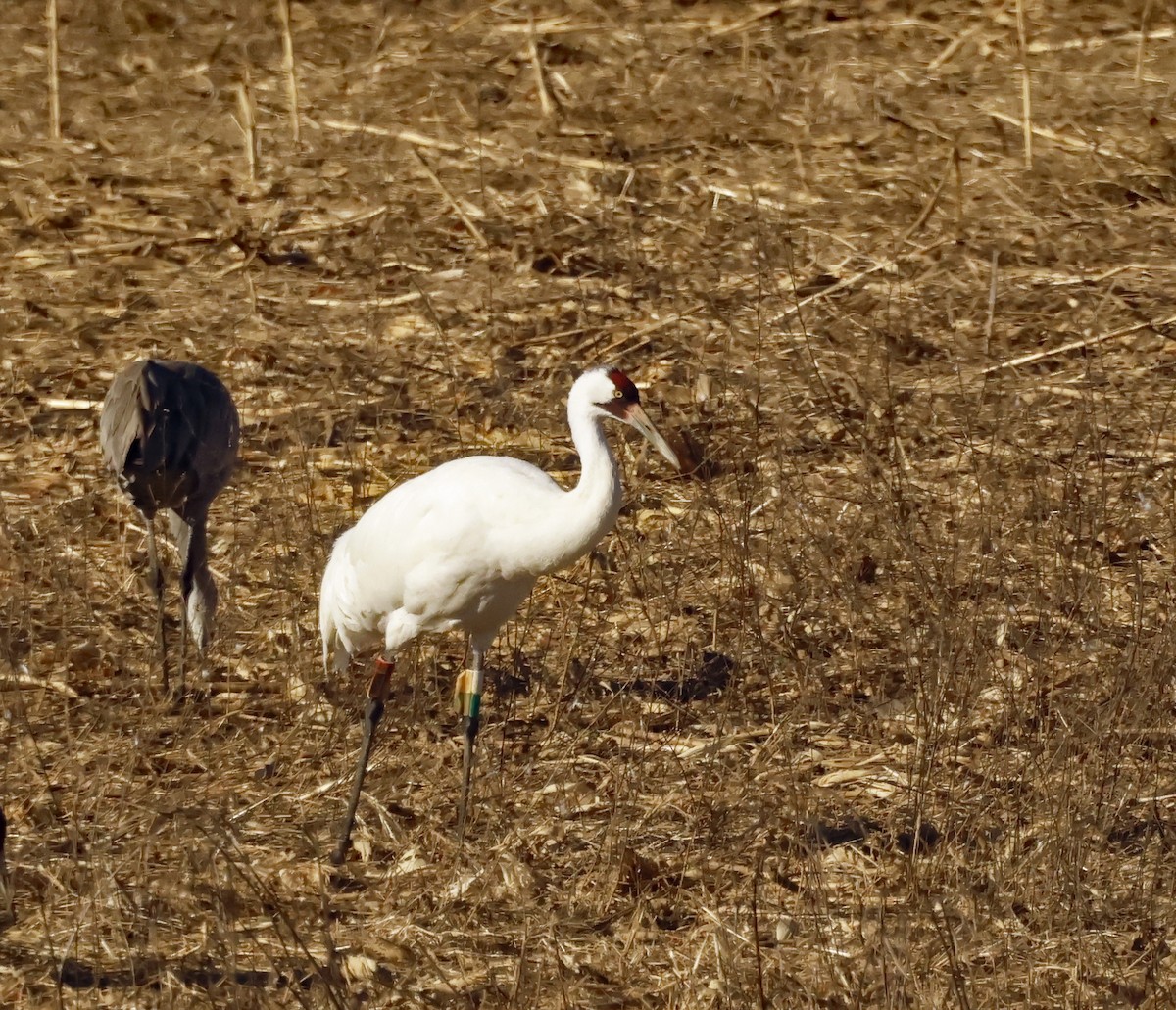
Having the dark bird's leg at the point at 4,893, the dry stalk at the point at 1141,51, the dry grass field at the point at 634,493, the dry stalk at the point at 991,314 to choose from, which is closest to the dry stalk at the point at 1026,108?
the dry grass field at the point at 634,493

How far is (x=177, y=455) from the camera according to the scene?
596 cm

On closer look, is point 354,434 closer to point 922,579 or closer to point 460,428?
point 460,428

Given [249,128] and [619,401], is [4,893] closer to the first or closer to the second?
[619,401]

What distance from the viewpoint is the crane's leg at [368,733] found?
4.94 m

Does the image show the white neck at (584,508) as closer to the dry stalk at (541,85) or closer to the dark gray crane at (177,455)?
the dark gray crane at (177,455)

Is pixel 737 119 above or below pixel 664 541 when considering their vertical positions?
above

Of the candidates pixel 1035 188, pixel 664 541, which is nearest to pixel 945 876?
pixel 664 541

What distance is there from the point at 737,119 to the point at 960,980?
295 inches

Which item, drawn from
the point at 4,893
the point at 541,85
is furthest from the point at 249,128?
the point at 4,893

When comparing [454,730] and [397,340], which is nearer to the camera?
[454,730]

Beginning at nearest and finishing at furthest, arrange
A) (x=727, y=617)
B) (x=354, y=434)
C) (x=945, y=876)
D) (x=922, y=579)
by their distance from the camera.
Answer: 1. (x=945, y=876)
2. (x=922, y=579)
3. (x=727, y=617)
4. (x=354, y=434)

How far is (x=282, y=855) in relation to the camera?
16.1ft

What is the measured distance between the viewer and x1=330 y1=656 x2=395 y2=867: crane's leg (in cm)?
494

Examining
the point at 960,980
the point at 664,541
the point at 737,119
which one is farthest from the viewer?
the point at 737,119
